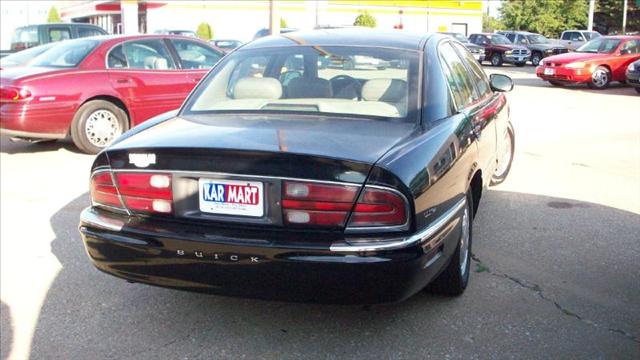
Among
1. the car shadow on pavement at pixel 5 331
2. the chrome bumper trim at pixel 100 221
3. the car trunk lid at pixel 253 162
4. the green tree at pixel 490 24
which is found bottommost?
the car shadow on pavement at pixel 5 331

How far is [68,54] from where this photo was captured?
353 inches

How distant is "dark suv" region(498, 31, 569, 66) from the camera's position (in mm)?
33156

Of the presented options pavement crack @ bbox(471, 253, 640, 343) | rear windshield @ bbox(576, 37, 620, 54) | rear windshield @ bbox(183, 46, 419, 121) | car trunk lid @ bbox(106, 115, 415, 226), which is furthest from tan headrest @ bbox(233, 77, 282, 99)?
rear windshield @ bbox(576, 37, 620, 54)

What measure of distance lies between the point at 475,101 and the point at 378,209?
2150 millimetres

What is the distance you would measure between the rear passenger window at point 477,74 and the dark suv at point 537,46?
96.5 ft

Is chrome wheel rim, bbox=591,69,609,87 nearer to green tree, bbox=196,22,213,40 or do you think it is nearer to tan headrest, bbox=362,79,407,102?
tan headrest, bbox=362,79,407,102

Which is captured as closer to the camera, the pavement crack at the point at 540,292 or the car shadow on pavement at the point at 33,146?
the pavement crack at the point at 540,292

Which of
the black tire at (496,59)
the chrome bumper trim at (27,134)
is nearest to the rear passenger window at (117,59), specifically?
the chrome bumper trim at (27,134)

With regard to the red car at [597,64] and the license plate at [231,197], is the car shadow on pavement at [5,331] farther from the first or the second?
the red car at [597,64]

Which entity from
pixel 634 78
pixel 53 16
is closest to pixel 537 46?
pixel 634 78

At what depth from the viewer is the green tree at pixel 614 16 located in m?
54.8

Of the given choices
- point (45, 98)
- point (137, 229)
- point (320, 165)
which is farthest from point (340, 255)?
point (45, 98)

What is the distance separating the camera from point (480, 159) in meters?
4.44

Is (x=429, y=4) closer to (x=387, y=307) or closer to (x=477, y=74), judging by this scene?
(x=477, y=74)
